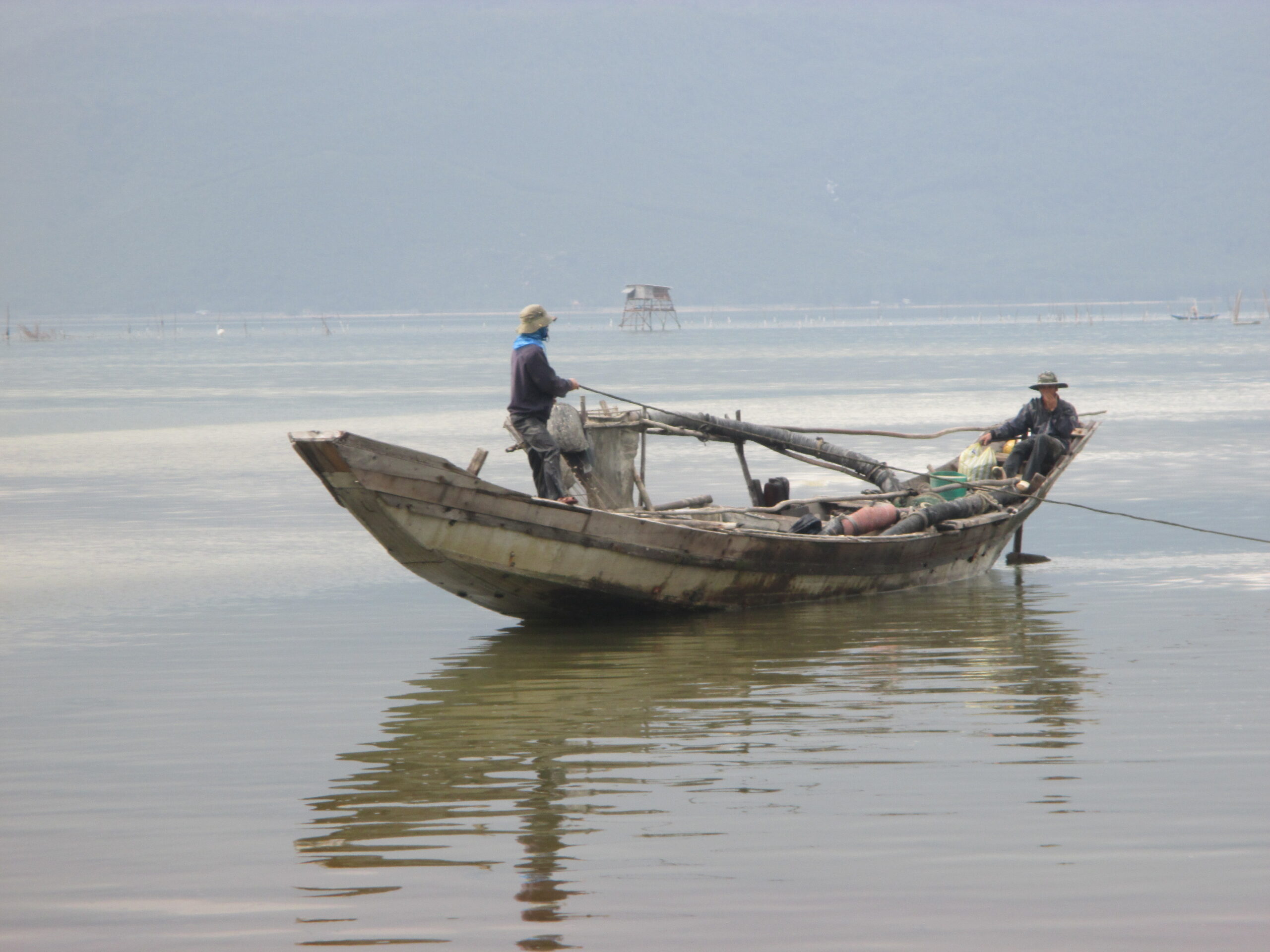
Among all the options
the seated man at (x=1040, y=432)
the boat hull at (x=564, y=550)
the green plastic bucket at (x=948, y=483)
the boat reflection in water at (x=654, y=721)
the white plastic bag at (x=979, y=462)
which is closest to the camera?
the boat reflection in water at (x=654, y=721)

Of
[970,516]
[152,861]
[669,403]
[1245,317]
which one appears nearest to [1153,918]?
[152,861]

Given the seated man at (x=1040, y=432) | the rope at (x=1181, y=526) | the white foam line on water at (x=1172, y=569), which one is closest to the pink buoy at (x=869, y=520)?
the rope at (x=1181, y=526)

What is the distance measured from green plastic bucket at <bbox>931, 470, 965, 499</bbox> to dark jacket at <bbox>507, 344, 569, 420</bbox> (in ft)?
16.3

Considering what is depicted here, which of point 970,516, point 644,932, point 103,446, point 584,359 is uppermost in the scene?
point 584,359

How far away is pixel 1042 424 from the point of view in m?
16.8

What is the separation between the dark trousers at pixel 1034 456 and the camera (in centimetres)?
A: 1641

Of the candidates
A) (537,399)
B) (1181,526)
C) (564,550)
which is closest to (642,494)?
(537,399)

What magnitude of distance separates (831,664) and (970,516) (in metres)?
4.20

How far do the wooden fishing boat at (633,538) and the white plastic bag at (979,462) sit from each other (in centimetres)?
59

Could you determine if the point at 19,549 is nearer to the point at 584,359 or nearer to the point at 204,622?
the point at 204,622

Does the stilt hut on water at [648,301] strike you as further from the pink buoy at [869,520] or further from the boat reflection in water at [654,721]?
the boat reflection in water at [654,721]

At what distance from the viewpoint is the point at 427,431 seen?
3806 centimetres

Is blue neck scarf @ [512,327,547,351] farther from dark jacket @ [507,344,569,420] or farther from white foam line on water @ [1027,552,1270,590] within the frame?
white foam line on water @ [1027,552,1270,590]

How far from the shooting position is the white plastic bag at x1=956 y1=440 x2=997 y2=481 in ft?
55.5
